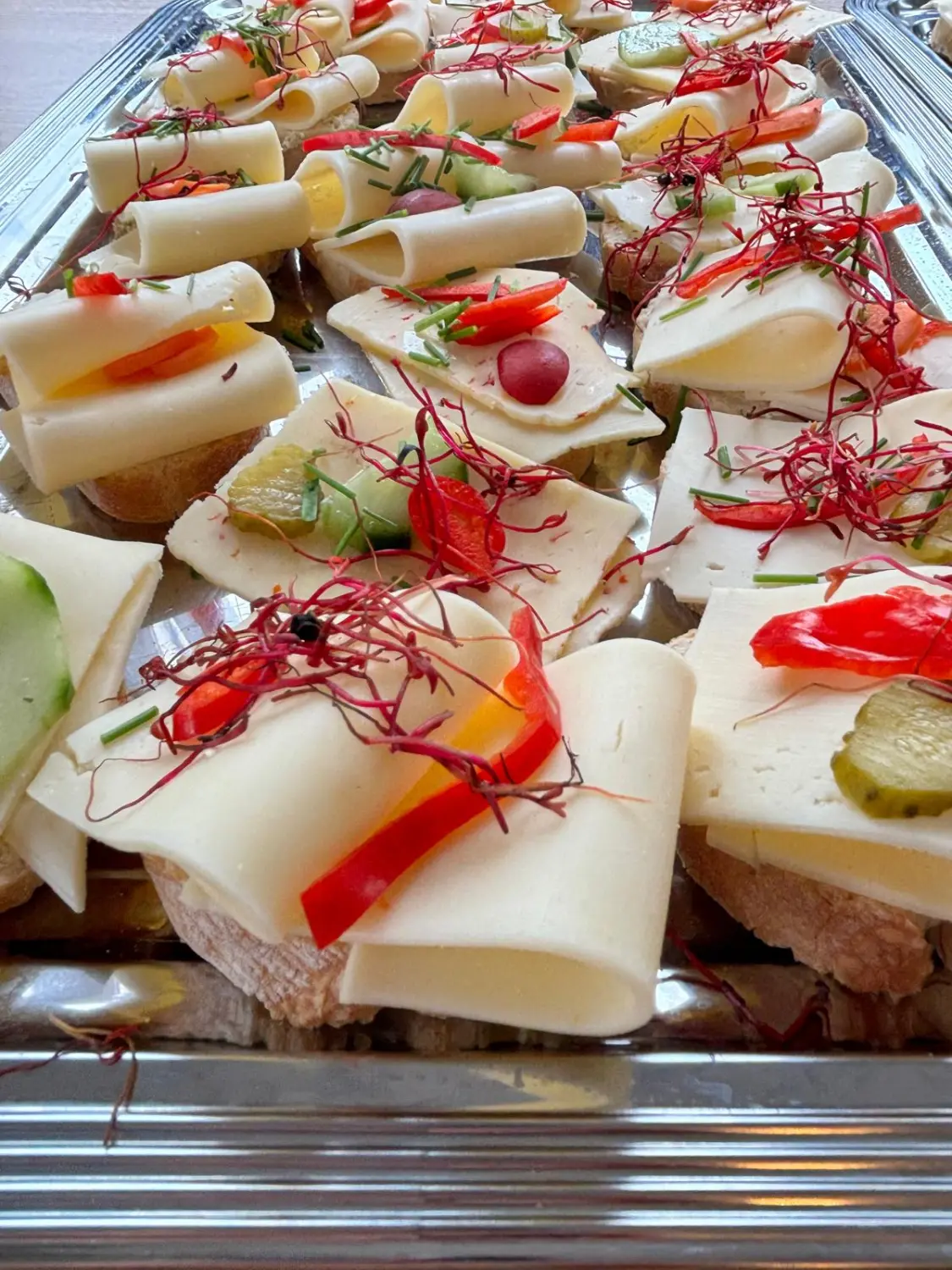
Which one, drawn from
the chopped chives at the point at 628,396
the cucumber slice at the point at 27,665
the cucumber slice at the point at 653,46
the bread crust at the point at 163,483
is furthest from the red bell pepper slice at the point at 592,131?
the cucumber slice at the point at 27,665

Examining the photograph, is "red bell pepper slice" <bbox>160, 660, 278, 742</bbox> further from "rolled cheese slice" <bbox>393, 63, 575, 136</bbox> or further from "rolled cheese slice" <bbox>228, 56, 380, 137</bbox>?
"rolled cheese slice" <bbox>228, 56, 380, 137</bbox>

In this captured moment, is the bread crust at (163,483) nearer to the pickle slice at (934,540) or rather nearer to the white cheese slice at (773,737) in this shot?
the white cheese slice at (773,737)

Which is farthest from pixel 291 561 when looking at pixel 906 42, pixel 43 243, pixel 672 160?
pixel 906 42

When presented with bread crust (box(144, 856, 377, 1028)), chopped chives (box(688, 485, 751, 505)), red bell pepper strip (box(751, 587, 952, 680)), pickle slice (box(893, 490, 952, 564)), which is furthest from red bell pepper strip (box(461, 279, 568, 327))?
bread crust (box(144, 856, 377, 1028))

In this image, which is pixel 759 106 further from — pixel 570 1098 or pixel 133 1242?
pixel 133 1242

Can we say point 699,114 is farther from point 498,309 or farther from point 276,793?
point 276,793

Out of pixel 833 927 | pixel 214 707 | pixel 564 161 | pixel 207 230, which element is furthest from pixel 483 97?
pixel 833 927
